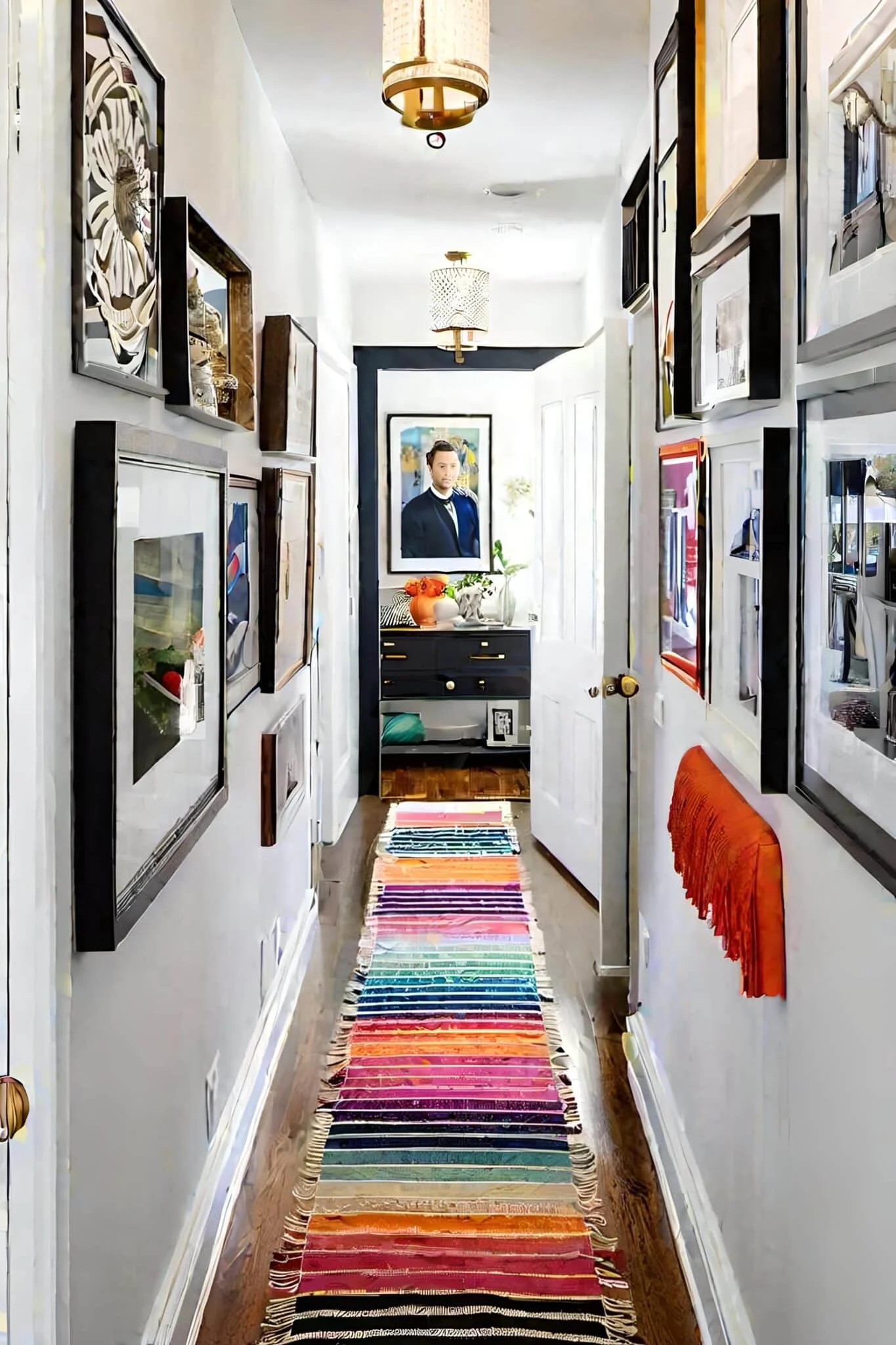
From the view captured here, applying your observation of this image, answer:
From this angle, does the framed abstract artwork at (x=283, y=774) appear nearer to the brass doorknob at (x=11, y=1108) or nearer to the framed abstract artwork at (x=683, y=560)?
the framed abstract artwork at (x=683, y=560)

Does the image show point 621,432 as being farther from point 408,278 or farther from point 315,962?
point 408,278

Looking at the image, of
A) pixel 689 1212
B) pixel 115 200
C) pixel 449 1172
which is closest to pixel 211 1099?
pixel 449 1172

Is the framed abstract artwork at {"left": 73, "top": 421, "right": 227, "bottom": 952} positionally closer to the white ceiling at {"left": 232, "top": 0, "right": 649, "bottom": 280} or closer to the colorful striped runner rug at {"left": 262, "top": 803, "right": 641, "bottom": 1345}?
the colorful striped runner rug at {"left": 262, "top": 803, "right": 641, "bottom": 1345}

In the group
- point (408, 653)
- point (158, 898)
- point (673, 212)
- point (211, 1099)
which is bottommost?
point (211, 1099)

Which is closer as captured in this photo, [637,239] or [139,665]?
[139,665]

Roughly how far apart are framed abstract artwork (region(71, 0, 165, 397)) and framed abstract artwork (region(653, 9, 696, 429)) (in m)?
0.86

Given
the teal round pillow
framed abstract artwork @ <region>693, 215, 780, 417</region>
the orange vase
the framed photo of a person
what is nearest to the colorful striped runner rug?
framed abstract artwork @ <region>693, 215, 780, 417</region>

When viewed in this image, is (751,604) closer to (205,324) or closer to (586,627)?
(205,324)

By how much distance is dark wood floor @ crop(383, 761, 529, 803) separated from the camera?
6559 millimetres

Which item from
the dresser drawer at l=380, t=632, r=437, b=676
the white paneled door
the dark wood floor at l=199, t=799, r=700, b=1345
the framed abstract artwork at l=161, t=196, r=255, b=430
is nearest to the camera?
the framed abstract artwork at l=161, t=196, r=255, b=430

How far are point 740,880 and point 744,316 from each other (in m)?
0.77

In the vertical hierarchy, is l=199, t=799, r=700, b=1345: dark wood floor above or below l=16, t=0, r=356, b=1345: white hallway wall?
below

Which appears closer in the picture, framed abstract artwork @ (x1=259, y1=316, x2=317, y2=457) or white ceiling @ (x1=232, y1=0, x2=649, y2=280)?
white ceiling @ (x1=232, y1=0, x2=649, y2=280)

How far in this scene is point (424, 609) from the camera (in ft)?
24.2
